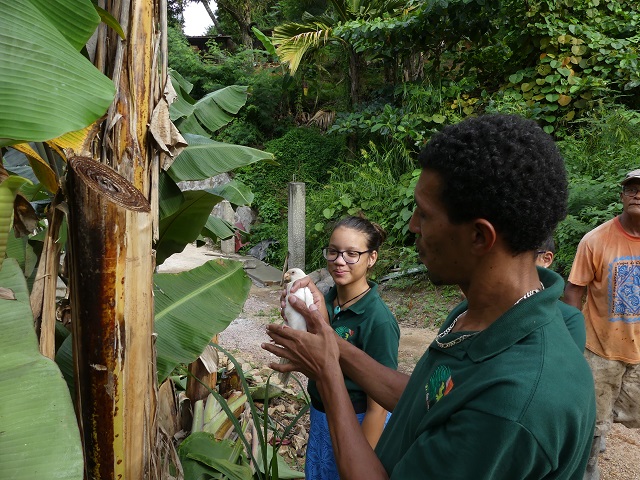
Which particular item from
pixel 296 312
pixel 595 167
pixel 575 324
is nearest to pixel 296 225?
pixel 595 167

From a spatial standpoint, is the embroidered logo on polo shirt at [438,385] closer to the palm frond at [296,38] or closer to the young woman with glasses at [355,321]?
the young woman with glasses at [355,321]

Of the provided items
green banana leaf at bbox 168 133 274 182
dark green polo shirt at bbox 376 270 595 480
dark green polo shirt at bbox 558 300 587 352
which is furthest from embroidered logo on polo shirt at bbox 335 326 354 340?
dark green polo shirt at bbox 376 270 595 480

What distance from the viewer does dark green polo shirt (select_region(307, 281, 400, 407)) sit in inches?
94.8

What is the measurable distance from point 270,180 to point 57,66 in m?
12.5

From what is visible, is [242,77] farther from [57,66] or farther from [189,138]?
[57,66]

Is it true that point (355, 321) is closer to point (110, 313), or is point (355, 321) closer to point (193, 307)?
point (193, 307)

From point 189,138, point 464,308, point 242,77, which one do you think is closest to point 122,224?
point 464,308

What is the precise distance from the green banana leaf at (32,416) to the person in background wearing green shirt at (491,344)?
2.03 ft

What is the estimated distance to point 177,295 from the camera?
268 centimetres

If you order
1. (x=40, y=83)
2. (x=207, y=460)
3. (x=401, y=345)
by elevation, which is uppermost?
(x=40, y=83)

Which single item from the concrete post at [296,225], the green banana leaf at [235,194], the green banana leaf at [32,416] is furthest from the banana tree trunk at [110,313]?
the concrete post at [296,225]

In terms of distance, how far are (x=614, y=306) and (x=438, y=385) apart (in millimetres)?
2647

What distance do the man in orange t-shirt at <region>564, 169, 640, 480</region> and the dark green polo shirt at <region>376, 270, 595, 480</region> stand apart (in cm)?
247

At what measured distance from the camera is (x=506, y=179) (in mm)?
1143
